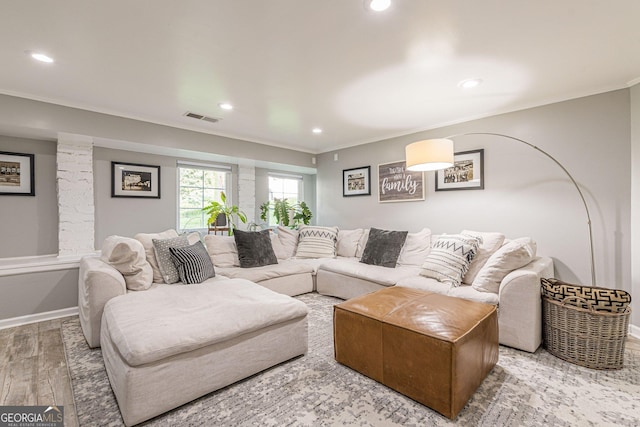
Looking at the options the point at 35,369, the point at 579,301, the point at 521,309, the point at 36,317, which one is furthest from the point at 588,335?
the point at 36,317

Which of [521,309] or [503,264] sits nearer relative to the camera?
[521,309]

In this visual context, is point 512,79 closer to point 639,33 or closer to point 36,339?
point 639,33

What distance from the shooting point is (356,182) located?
487 cm


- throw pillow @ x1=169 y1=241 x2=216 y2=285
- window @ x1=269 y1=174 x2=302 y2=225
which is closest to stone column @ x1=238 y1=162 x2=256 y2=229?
window @ x1=269 y1=174 x2=302 y2=225

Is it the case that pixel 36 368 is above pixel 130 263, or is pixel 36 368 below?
below

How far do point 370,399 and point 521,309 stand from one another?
4.80 feet

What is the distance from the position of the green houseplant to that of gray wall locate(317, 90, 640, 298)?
2.14 metres

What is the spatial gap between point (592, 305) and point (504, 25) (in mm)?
2008

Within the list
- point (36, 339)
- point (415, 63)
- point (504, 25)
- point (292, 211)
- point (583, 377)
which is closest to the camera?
point (504, 25)

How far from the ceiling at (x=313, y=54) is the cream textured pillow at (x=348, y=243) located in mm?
1844

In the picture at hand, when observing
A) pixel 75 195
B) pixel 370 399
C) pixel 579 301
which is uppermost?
pixel 75 195

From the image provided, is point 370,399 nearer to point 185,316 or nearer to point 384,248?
point 185,316

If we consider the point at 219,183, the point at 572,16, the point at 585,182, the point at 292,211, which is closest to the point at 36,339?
the point at 219,183

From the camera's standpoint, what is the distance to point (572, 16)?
1.69 metres
